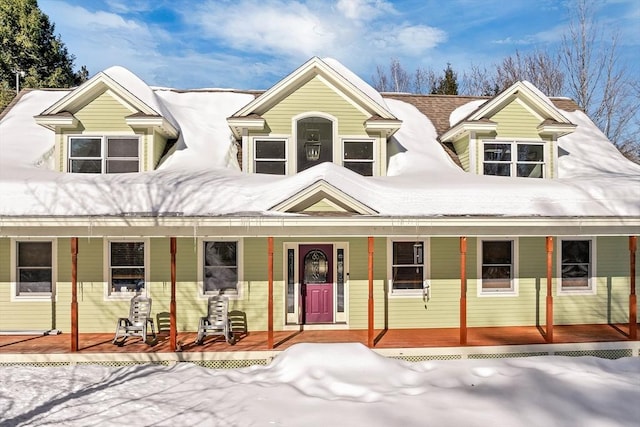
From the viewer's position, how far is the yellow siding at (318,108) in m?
11.0

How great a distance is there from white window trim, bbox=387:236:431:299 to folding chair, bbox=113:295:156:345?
17.7ft

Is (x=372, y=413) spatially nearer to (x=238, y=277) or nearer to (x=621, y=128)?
(x=238, y=277)

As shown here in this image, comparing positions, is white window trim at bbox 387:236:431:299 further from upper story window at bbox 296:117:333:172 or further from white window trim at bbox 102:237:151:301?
white window trim at bbox 102:237:151:301

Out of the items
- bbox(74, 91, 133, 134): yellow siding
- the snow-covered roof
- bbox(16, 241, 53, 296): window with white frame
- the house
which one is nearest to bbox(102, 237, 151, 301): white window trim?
the house

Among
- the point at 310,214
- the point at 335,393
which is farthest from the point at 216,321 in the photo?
the point at 335,393

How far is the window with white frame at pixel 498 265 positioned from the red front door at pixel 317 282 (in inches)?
148

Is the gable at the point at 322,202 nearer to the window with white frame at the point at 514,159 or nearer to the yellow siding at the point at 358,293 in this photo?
the yellow siding at the point at 358,293

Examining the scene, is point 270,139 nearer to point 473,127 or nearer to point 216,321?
point 216,321

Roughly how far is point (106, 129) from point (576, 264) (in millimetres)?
12144

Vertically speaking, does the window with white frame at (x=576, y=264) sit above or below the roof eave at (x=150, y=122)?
below

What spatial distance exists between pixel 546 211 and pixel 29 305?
37.4ft

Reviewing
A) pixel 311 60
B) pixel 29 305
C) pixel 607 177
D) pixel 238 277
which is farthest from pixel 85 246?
pixel 607 177

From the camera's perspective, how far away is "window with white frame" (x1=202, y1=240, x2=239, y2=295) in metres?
9.91

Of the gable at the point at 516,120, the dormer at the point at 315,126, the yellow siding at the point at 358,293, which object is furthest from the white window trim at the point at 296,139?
the gable at the point at 516,120
